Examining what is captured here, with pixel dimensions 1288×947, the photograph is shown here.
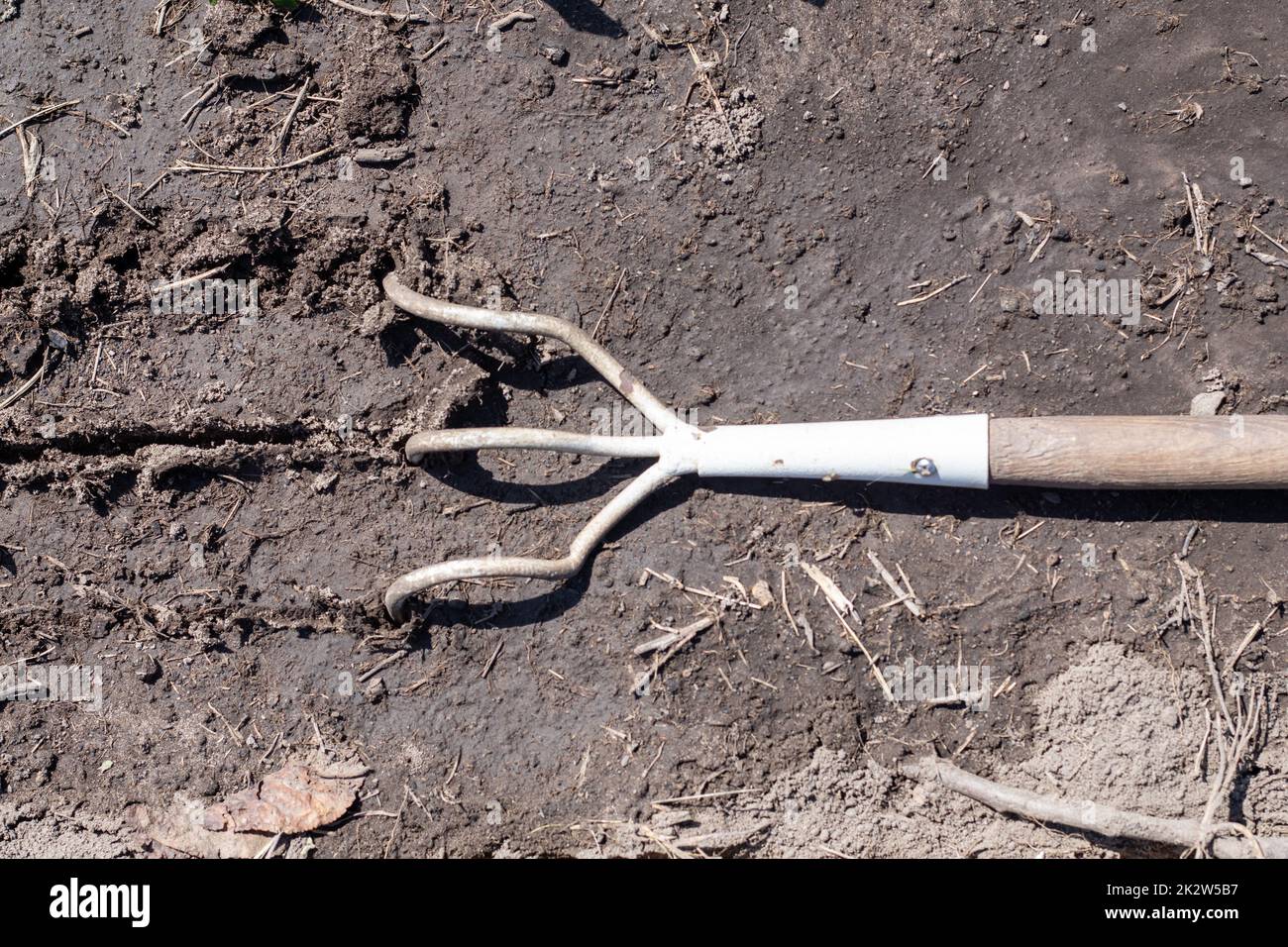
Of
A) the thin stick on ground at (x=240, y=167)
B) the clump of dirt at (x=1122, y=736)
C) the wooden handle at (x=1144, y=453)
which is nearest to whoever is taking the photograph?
the wooden handle at (x=1144, y=453)

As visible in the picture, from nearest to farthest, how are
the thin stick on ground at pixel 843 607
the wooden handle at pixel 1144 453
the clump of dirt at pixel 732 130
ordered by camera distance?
the wooden handle at pixel 1144 453
the thin stick on ground at pixel 843 607
the clump of dirt at pixel 732 130

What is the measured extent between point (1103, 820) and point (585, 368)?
Answer: 2.42 m

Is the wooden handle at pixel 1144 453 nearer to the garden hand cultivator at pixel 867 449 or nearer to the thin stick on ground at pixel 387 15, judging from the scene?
the garden hand cultivator at pixel 867 449

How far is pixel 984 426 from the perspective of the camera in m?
2.76

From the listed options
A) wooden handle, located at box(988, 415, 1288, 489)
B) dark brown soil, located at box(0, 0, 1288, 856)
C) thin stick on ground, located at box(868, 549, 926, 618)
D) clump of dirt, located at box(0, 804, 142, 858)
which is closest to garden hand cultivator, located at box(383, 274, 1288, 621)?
wooden handle, located at box(988, 415, 1288, 489)

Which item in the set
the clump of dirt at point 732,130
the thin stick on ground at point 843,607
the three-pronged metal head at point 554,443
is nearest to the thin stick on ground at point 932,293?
the clump of dirt at point 732,130

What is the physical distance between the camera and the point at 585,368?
314 centimetres

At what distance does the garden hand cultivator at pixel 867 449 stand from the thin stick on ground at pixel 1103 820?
107 cm

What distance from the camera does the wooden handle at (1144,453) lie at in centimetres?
271

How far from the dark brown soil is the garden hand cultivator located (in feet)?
0.48

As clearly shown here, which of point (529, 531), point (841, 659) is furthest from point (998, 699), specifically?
point (529, 531)

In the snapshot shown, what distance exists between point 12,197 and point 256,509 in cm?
161

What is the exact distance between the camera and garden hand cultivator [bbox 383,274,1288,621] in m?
2.73

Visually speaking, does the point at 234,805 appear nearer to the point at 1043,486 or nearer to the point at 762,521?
the point at 762,521
